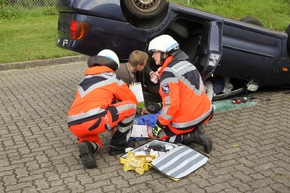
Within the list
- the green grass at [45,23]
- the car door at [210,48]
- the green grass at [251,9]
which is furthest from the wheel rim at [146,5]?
the green grass at [251,9]

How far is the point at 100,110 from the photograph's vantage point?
169 inches

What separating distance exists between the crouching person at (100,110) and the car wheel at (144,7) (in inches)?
48.6

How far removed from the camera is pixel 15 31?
1295cm

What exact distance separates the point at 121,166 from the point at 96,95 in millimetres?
746

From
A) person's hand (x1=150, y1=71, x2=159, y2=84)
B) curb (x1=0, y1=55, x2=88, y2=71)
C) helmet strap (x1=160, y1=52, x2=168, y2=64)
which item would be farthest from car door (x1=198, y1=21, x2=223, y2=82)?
curb (x1=0, y1=55, x2=88, y2=71)

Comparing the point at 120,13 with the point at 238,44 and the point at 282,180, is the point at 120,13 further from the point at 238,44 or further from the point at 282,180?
the point at 282,180

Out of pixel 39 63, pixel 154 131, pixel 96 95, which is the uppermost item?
pixel 96 95

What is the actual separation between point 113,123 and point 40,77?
4879mm

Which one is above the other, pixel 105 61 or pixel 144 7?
pixel 144 7

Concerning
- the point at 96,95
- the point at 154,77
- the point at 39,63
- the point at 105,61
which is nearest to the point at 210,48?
the point at 154,77

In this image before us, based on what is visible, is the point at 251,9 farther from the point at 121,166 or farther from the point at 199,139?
the point at 121,166

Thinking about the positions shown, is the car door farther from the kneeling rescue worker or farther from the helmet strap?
the helmet strap

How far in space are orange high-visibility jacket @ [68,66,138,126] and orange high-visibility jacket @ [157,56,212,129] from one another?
0.38 m

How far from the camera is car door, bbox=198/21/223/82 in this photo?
5.55 meters
